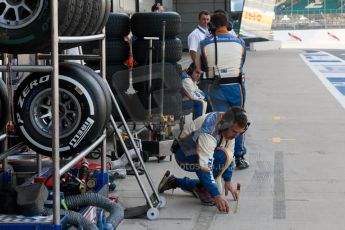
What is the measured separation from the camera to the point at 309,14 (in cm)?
5072

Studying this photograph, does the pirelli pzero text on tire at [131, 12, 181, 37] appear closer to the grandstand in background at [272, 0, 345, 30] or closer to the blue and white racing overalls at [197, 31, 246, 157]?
the blue and white racing overalls at [197, 31, 246, 157]

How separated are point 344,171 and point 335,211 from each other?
1702mm

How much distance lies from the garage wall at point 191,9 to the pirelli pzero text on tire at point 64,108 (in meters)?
30.2

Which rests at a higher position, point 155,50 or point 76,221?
point 155,50

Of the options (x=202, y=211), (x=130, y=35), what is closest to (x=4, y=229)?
(x=202, y=211)

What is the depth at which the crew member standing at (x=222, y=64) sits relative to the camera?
7.69m

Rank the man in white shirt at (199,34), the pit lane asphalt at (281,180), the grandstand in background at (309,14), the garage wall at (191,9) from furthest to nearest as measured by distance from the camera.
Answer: the grandstand in background at (309,14) < the garage wall at (191,9) < the man in white shirt at (199,34) < the pit lane asphalt at (281,180)

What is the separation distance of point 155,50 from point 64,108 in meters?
4.93

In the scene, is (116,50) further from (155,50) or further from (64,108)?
(64,108)

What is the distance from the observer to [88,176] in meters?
5.69

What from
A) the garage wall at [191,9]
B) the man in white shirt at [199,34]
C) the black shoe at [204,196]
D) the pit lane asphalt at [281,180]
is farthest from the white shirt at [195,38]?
the garage wall at [191,9]

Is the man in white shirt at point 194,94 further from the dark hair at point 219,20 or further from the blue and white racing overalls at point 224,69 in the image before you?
the dark hair at point 219,20

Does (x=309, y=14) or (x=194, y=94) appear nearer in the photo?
(x=194, y=94)

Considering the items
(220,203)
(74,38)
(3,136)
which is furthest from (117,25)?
(74,38)
